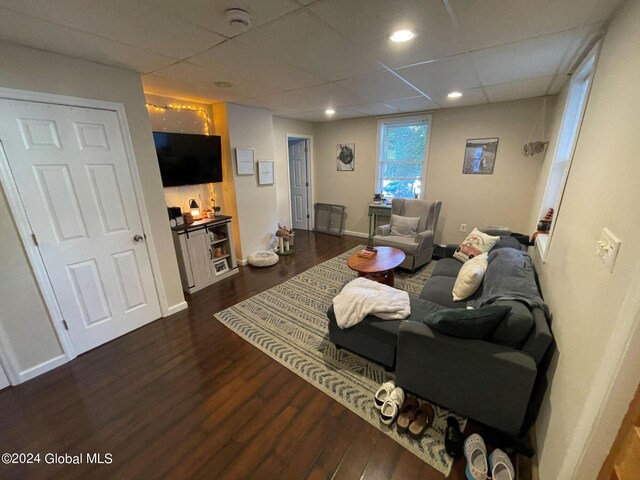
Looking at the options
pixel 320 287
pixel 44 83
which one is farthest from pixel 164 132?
pixel 320 287

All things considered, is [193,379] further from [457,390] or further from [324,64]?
[324,64]

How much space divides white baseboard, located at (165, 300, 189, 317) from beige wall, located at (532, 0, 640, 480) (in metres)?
3.13

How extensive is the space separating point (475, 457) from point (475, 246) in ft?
7.37

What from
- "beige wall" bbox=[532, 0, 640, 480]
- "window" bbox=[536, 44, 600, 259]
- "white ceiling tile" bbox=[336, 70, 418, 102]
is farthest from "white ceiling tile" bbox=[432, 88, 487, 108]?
"beige wall" bbox=[532, 0, 640, 480]

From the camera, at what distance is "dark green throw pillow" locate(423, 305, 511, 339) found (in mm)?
1433

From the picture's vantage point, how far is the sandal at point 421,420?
4.99ft

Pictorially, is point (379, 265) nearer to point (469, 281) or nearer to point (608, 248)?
point (469, 281)

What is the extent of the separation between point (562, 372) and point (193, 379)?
2.30 metres

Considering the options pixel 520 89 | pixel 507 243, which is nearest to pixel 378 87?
pixel 520 89

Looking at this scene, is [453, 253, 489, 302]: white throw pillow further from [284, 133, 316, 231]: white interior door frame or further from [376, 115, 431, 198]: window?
[284, 133, 316, 231]: white interior door frame

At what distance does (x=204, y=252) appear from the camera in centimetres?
336

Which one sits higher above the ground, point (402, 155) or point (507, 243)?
point (402, 155)

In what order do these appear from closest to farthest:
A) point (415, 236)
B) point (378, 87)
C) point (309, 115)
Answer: point (378, 87), point (415, 236), point (309, 115)

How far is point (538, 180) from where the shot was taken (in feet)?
11.6
